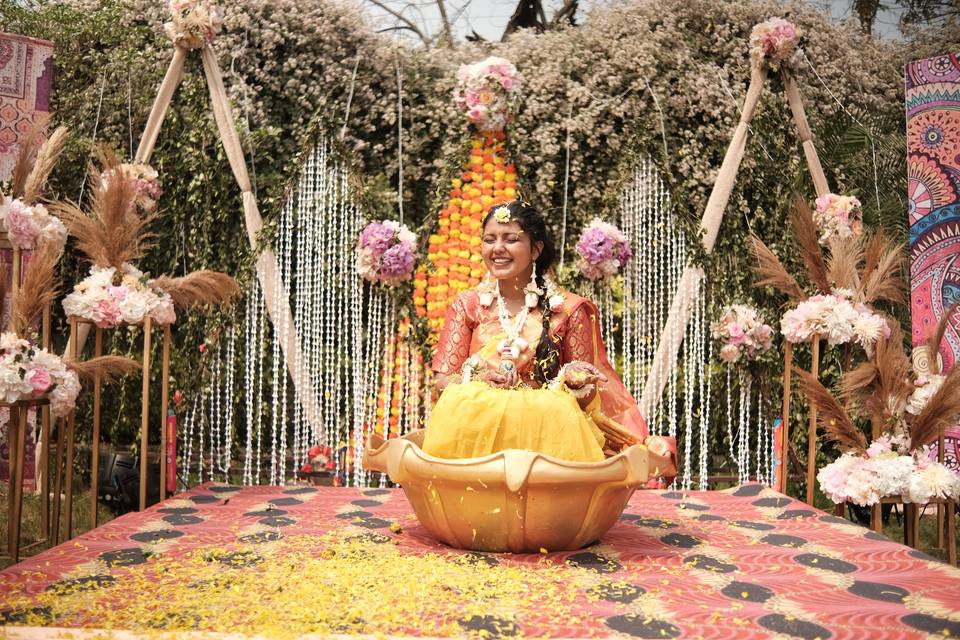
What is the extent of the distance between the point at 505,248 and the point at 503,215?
140 millimetres

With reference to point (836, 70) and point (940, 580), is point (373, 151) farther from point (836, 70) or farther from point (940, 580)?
point (940, 580)

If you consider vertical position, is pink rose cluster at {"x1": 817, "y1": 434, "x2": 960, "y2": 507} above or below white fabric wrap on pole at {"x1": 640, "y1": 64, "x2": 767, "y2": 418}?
below

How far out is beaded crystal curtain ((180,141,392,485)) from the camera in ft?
17.9

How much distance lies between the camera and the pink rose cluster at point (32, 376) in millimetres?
3578

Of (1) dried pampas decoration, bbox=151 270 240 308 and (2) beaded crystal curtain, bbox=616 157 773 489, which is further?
(2) beaded crystal curtain, bbox=616 157 773 489

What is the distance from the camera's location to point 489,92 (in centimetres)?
545

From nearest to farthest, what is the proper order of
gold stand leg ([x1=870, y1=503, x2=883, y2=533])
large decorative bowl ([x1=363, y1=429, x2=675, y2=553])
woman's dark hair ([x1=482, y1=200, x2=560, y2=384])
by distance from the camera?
large decorative bowl ([x1=363, y1=429, x2=675, y2=553]), woman's dark hair ([x1=482, y1=200, x2=560, y2=384]), gold stand leg ([x1=870, y1=503, x2=883, y2=533])

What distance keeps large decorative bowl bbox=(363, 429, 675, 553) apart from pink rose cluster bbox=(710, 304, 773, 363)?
2092 mm

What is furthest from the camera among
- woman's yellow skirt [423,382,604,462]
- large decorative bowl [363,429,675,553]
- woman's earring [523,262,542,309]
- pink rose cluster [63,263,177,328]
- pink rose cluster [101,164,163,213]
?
pink rose cluster [101,164,163,213]

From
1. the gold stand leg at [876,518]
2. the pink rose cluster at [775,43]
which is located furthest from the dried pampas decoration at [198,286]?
the pink rose cluster at [775,43]

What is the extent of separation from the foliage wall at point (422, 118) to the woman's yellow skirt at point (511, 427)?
7.93ft

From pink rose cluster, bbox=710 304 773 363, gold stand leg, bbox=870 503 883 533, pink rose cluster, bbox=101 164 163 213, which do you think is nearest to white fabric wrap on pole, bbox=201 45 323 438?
pink rose cluster, bbox=101 164 163 213

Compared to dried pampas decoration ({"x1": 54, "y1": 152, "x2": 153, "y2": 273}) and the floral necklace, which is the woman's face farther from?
dried pampas decoration ({"x1": 54, "y1": 152, "x2": 153, "y2": 273})

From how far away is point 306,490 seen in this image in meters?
4.81
